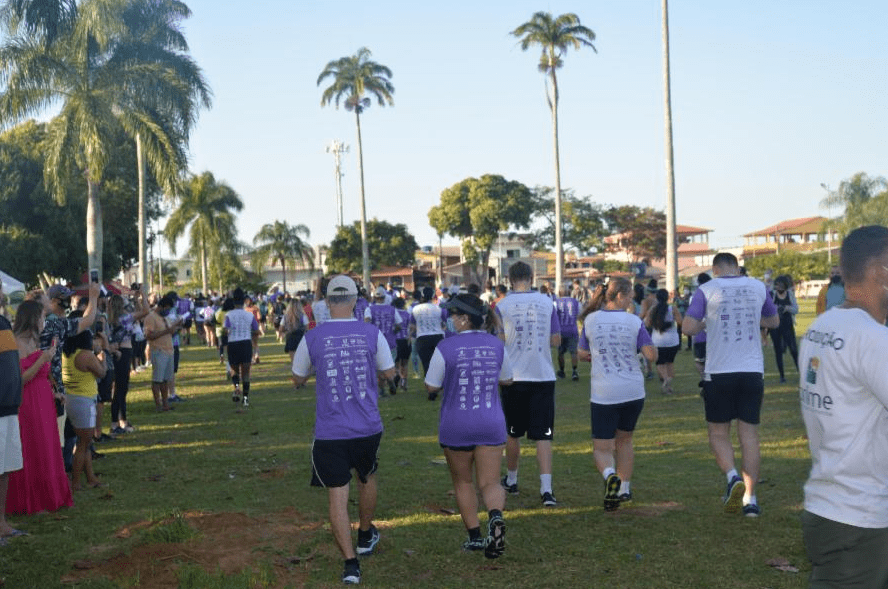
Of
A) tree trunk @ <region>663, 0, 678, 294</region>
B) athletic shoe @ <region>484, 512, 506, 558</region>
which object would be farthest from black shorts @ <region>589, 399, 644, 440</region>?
tree trunk @ <region>663, 0, 678, 294</region>

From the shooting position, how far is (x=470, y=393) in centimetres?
645

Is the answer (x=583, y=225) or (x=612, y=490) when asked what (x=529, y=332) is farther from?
(x=583, y=225)

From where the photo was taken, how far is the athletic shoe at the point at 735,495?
282 inches

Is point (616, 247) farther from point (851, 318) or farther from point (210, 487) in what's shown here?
point (851, 318)

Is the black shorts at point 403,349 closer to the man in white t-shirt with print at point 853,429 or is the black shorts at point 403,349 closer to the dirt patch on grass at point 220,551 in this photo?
the dirt patch on grass at point 220,551

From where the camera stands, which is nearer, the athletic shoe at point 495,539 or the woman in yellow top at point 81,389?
the athletic shoe at point 495,539

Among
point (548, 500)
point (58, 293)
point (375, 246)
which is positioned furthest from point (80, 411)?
point (375, 246)

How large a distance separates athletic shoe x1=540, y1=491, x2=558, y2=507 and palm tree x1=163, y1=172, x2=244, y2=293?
57158mm

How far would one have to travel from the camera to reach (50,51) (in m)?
28.5

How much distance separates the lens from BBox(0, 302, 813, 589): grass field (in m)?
6.20

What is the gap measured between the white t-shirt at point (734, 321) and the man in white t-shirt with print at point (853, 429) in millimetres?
4034

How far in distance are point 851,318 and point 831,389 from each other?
0.99 feet

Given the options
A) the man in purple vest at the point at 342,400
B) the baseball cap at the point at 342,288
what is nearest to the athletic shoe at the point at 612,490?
the man in purple vest at the point at 342,400

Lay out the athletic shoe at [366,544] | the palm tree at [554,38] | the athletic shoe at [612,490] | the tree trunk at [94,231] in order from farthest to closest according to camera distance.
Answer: the palm tree at [554,38] < the tree trunk at [94,231] < the athletic shoe at [612,490] < the athletic shoe at [366,544]
